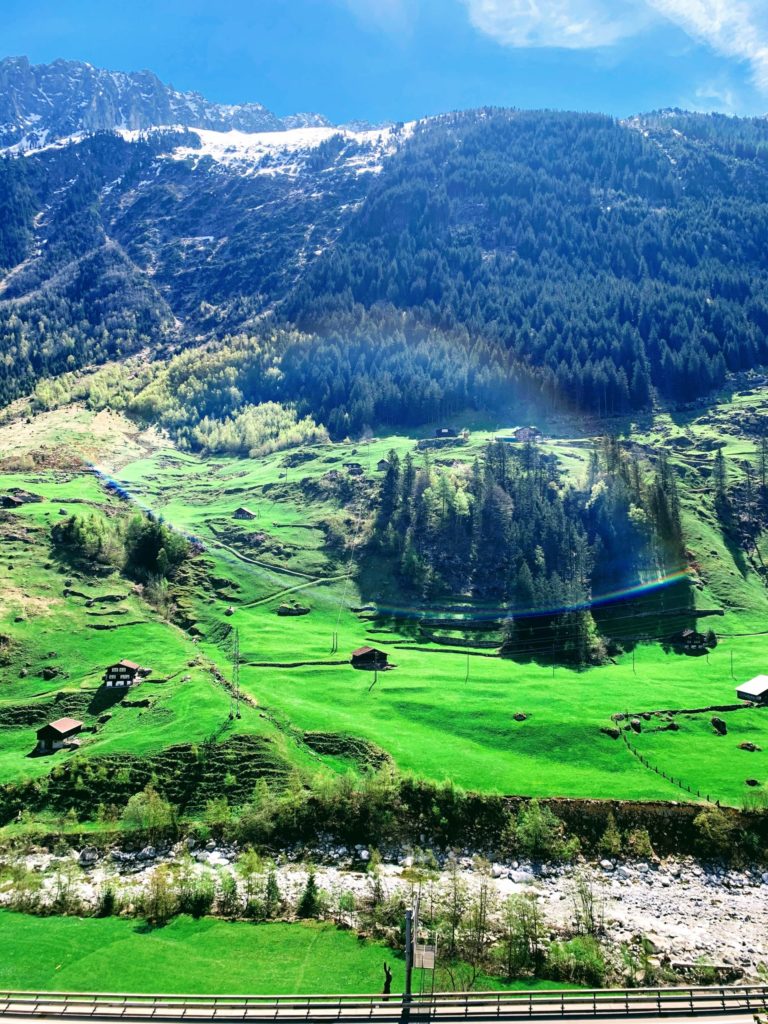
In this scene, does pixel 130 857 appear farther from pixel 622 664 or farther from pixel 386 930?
pixel 622 664

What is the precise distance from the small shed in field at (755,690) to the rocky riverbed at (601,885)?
3647 centimetres

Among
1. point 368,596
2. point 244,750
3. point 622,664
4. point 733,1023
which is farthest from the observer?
point 368,596

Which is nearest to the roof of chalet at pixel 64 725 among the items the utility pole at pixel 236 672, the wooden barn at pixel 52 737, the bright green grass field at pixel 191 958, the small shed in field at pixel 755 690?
the wooden barn at pixel 52 737

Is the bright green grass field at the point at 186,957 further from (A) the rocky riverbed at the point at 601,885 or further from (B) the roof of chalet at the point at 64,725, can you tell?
(B) the roof of chalet at the point at 64,725

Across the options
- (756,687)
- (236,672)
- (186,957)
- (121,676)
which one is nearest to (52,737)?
(121,676)

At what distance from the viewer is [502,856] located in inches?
3440

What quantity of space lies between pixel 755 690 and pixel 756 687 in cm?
112

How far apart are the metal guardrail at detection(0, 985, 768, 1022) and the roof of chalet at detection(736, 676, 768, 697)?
217ft

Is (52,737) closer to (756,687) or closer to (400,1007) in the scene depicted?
(400,1007)

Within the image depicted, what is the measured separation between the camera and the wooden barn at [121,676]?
121m

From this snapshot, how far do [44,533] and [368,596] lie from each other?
86276 millimetres

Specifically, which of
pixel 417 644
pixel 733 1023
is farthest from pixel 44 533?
pixel 733 1023

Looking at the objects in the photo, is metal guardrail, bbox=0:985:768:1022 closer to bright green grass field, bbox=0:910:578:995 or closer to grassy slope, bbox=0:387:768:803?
bright green grass field, bbox=0:910:578:995

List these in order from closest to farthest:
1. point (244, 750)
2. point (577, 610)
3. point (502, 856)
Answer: point (502, 856), point (244, 750), point (577, 610)
